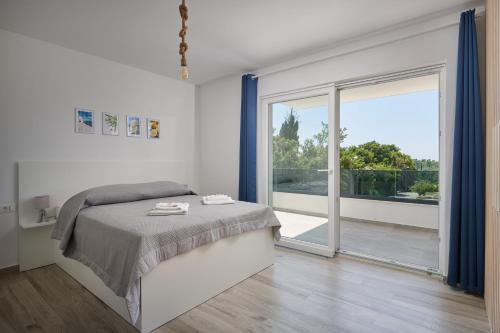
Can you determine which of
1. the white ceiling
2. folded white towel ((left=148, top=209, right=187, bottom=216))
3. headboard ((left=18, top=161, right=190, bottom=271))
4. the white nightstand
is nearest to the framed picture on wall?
headboard ((left=18, top=161, right=190, bottom=271))

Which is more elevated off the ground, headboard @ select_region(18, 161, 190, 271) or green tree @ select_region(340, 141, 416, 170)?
green tree @ select_region(340, 141, 416, 170)

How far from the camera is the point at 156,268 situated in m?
1.92

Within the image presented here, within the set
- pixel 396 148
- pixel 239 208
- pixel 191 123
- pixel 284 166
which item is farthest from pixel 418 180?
pixel 191 123

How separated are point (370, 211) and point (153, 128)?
423 centimetres

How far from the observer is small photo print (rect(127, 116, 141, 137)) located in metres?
3.86

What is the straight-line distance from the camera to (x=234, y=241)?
2.56 m

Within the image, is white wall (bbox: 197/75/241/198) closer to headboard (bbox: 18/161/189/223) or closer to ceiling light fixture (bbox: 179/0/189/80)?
headboard (bbox: 18/161/189/223)

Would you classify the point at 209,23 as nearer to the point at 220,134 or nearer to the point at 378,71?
the point at 378,71

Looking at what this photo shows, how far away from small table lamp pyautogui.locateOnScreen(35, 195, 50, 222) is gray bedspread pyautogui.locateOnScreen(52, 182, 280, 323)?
37cm

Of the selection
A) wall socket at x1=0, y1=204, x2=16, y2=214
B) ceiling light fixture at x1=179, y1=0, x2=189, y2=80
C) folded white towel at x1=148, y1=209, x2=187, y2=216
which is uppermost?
ceiling light fixture at x1=179, y1=0, x2=189, y2=80

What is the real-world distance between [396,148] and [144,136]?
4.89 m

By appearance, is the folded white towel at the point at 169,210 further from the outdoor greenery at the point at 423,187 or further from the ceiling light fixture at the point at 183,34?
the outdoor greenery at the point at 423,187

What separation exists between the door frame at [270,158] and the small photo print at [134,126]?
1.79 metres

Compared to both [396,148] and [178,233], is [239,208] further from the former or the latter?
[396,148]
